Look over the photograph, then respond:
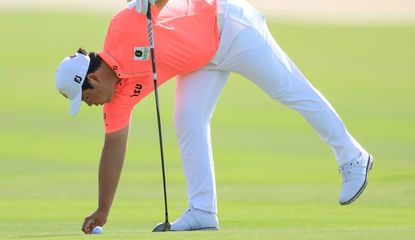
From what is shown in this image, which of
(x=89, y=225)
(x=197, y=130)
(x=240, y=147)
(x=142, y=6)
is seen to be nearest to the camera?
(x=142, y=6)

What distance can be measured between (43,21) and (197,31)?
27.0m

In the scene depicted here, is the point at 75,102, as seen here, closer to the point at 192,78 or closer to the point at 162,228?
the point at 192,78

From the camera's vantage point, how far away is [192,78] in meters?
8.33

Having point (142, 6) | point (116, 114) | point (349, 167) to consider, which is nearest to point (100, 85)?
point (116, 114)

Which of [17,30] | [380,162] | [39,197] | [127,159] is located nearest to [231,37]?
[39,197]

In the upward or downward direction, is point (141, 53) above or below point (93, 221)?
above

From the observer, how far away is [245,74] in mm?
8336

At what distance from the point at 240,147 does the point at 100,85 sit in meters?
12.5

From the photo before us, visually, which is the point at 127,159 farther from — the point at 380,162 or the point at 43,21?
the point at 43,21

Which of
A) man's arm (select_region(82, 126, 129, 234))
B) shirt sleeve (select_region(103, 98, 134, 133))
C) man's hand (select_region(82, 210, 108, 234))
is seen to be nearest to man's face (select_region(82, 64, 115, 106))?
shirt sleeve (select_region(103, 98, 134, 133))

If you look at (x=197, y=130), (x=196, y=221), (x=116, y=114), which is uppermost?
(x=116, y=114)

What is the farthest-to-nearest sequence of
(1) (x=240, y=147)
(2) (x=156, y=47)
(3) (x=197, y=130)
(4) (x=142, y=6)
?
(1) (x=240, y=147) < (3) (x=197, y=130) < (2) (x=156, y=47) < (4) (x=142, y=6)

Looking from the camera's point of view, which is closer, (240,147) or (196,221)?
(196,221)

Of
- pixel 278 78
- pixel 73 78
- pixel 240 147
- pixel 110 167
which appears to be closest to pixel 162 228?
pixel 110 167
